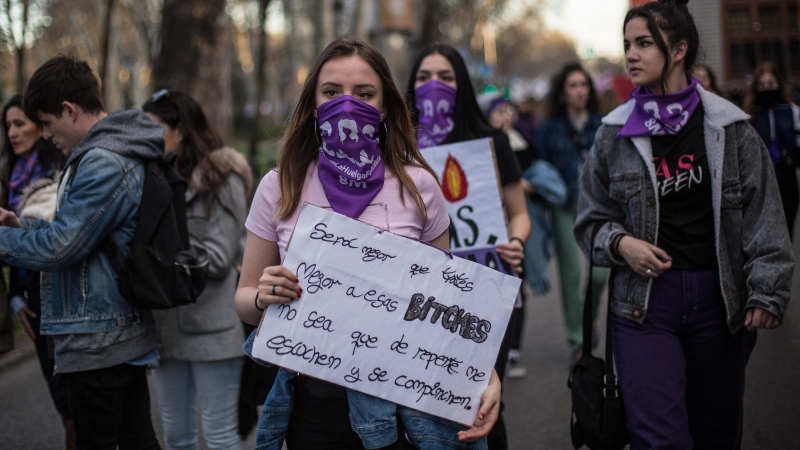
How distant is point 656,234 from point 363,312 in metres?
1.40

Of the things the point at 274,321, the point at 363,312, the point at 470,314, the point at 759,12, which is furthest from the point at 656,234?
the point at 759,12

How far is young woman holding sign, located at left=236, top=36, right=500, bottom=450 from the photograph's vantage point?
2270 mm

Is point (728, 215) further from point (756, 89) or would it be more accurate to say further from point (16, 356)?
point (16, 356)

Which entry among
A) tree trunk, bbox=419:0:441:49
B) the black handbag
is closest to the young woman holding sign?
the black handbag

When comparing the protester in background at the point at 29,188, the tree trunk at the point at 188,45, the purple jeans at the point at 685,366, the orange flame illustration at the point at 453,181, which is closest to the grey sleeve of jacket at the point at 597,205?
the purple jeans at the point at 685,366

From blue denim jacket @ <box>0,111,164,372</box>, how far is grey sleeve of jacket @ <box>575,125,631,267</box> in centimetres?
183

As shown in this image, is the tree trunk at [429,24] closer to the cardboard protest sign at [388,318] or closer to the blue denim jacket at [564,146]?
the blue denim jacket at [564,146]

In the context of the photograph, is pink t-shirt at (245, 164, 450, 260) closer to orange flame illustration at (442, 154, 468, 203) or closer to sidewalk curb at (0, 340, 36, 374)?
orange flame illustration at (442, 154, 468, 203)

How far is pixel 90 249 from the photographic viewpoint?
306cm

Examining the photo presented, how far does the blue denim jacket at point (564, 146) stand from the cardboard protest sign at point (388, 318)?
431cm

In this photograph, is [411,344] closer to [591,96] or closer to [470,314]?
[470,314]

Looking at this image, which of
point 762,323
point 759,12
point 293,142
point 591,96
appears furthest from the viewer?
point 759,12

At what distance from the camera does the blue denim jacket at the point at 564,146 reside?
6.51 metres

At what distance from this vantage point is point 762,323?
115 inches
